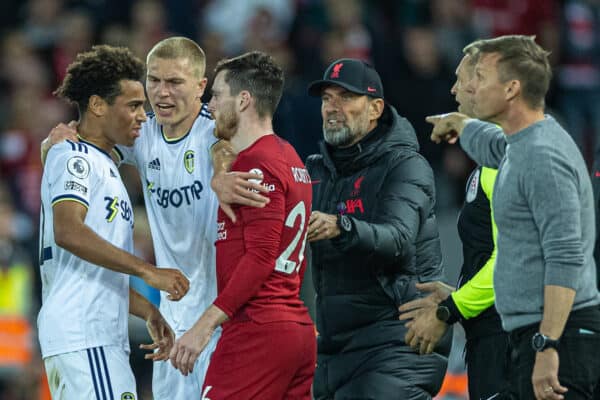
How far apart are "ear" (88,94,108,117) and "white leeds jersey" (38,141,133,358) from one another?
0.19 metres

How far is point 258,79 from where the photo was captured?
18.5 ft

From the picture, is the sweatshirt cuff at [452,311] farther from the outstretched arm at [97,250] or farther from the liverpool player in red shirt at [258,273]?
the outstretched arm at [97,250]

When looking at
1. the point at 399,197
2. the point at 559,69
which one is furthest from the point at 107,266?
the point at 559,69

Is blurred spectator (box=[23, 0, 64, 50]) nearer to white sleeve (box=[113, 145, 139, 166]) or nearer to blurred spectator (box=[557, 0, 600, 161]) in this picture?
blurred spectator (box=[557, 0, 600, 161])

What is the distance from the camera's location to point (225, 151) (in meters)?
6.13

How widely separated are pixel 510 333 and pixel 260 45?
7908mm

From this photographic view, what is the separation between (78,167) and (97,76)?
578mm

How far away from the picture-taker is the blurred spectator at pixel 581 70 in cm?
1236

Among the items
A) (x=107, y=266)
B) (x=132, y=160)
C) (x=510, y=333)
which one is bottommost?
(x=510, y=333)

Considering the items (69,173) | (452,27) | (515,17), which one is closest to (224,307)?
(69,173)

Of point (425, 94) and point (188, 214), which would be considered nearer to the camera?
point (188, 214)

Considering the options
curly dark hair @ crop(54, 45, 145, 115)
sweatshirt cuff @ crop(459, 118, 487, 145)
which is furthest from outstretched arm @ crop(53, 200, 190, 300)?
sweatshirt cuff @ crop(459, 118, 487, 145)

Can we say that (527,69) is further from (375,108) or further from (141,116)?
(141,116)

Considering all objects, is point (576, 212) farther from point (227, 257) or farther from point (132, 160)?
point (132, 160)
